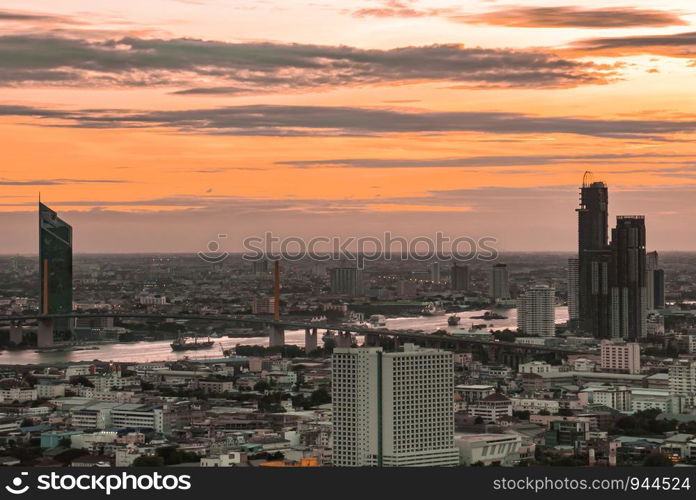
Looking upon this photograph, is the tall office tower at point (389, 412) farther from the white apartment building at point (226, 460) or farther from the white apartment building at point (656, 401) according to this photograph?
the white apartment building at point (656, 401)

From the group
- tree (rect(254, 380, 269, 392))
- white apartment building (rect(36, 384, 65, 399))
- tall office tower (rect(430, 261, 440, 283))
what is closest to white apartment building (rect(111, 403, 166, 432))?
white apartment building (rect(36, 384, 65, 399))

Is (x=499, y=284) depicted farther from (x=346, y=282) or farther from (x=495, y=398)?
(x=495, y=398)

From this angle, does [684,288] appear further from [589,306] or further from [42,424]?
[42,424]

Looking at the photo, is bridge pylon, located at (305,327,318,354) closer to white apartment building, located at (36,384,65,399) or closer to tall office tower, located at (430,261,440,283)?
white apartment building, located at (36,384,65,399)

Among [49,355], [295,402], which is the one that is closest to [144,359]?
[49,355]

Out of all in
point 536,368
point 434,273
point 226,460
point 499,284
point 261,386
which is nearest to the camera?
point 226,460

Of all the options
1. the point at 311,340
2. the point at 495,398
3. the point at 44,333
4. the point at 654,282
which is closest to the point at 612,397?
the point at 495,398

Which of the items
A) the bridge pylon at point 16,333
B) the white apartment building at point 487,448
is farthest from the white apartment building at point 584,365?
the white apartment building at point 487,448
